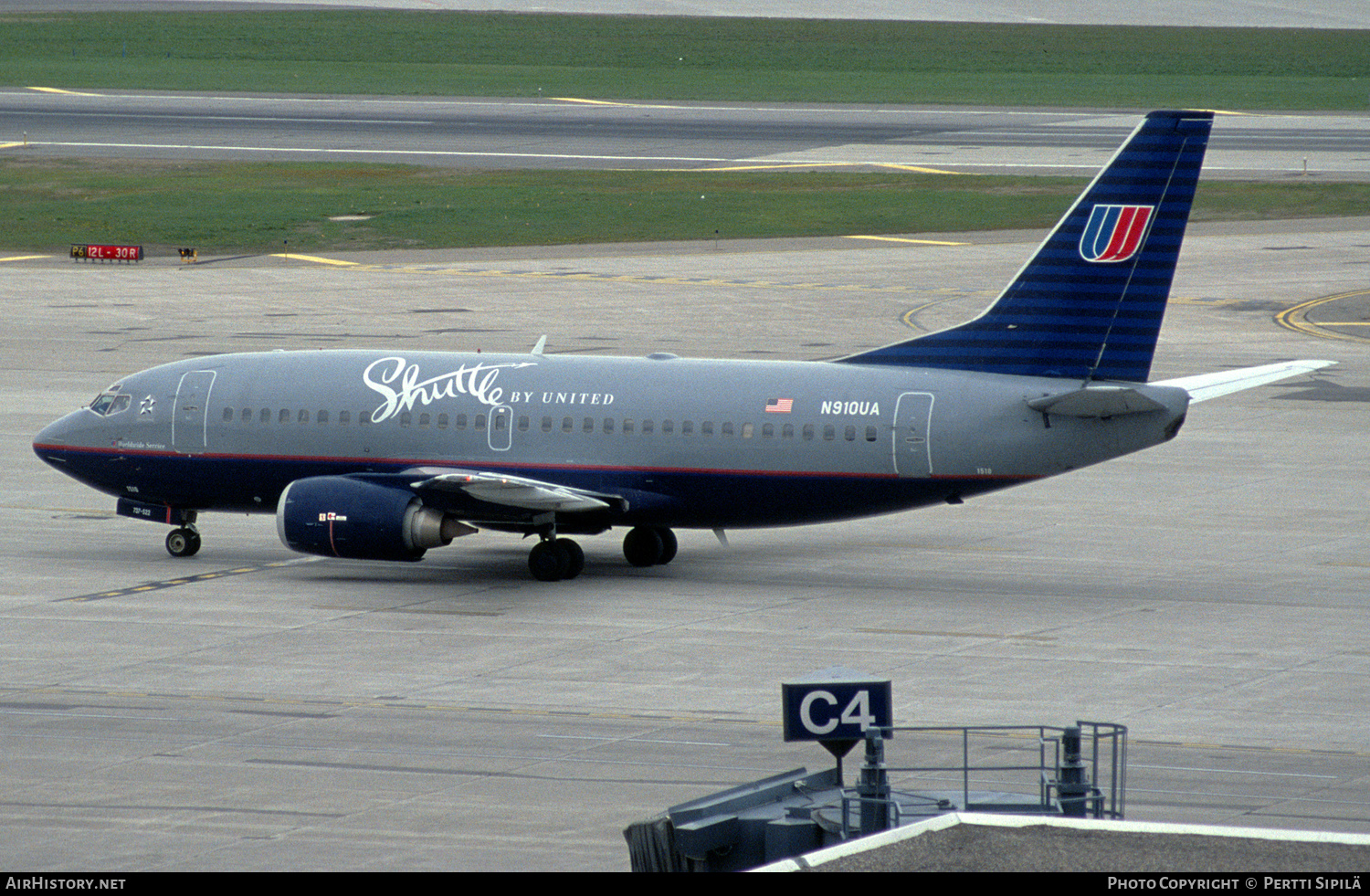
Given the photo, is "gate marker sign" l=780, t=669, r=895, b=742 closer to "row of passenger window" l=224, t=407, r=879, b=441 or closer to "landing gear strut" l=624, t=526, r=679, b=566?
"row of passenger window" l=224, t=407, r=879, b=441

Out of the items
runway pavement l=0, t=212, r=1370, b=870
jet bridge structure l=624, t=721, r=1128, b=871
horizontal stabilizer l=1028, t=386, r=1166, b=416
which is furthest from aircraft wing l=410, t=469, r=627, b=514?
jet bridge structure l=624, t=721, r=1128, b=871

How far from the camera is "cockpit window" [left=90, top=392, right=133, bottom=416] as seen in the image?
1699 inches

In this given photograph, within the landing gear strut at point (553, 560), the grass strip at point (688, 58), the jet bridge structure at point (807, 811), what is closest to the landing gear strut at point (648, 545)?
the landing gear strut at point (553, 560)

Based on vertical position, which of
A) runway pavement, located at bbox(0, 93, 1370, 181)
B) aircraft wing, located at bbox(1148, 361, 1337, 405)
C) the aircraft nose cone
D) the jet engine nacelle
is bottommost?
the jet engine nacelle

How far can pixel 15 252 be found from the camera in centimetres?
9325

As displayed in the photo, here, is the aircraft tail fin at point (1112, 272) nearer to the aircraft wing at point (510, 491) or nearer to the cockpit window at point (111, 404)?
the aircraft wing at point (510, 491)

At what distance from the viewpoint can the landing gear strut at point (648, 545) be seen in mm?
41688

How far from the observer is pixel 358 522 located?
1532 inches

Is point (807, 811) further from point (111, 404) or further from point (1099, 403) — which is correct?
point (111, 404)

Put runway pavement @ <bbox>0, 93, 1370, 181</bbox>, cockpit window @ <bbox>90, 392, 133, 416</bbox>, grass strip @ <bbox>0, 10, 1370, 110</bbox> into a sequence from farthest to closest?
grass strip @ <bbox>0, 10, 1370, 110</bbox> → runway pavement @ <bbox>0, 93, 1370, 181</bbox> → cockpit window @ <bbox>90, 392, 133, 416</bbox>

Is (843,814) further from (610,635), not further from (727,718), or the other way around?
(610,635)

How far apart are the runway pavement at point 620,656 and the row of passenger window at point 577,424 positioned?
300 cm

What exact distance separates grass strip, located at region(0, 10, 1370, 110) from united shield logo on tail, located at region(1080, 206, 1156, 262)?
10109cm
